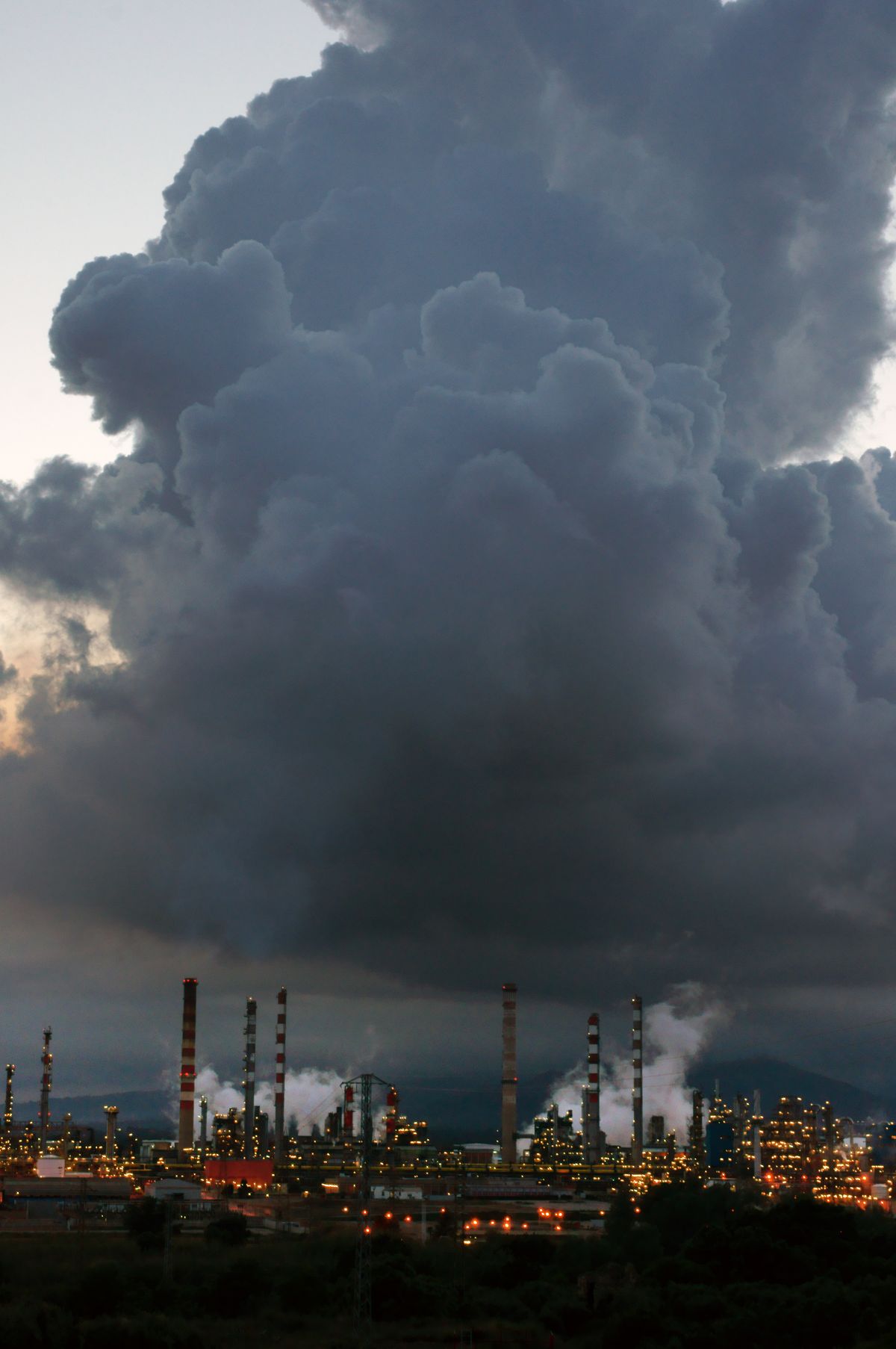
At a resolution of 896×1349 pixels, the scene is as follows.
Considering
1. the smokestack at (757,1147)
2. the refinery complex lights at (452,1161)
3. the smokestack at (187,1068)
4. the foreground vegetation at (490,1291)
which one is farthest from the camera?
the smokestack at (757,1147)

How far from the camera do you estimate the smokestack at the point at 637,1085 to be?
17605cm

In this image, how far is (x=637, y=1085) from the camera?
182m

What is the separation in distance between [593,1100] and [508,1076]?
1448 centimetres

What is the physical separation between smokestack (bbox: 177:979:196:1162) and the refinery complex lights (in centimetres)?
17

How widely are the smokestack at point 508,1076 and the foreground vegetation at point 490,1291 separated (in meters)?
85.3

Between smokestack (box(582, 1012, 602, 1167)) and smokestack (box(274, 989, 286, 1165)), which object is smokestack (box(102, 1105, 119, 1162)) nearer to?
smokestack (box(274, 989, 286, 1165))

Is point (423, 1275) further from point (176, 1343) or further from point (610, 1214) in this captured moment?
point (610, 1214)

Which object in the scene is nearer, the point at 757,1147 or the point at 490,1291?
the point at 490,1291

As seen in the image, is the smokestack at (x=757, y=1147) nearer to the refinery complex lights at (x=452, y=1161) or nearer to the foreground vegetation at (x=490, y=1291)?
the refinery complex lights at (x=452, y=1161)

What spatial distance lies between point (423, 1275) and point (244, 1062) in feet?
366

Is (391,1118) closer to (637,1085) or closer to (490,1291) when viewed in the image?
(637,1085)

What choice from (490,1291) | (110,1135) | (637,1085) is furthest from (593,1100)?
(490,1291)

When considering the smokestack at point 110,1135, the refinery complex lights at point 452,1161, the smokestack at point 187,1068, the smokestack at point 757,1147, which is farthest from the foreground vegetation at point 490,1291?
the smokestack at point 757,1147

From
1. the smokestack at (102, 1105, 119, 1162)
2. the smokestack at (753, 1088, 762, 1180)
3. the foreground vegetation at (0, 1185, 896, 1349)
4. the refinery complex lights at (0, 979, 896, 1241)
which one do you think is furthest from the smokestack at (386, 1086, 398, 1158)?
the foreground vegetation at (0, 1185, 896, 1349)
